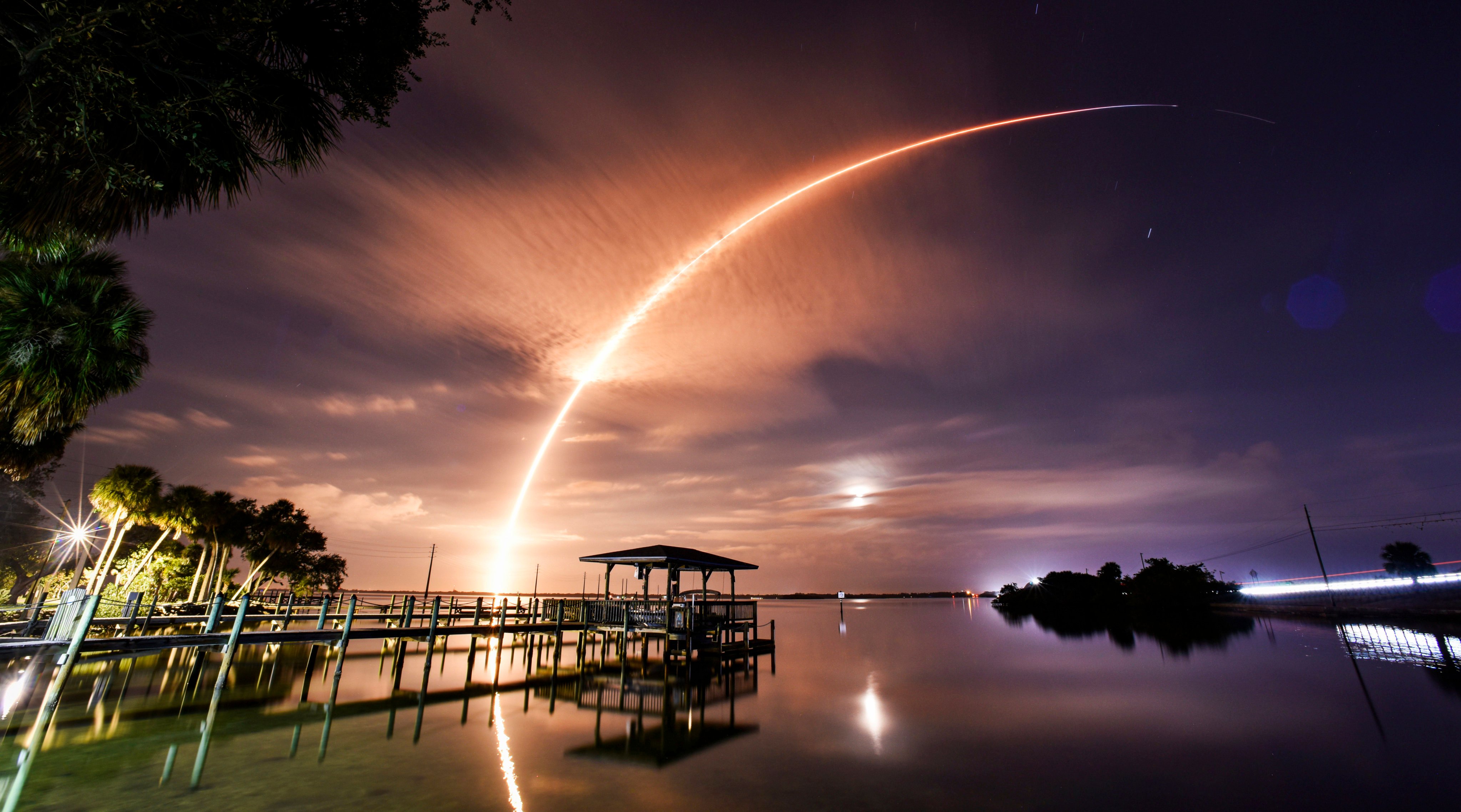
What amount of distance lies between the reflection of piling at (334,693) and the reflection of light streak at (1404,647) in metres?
43.6

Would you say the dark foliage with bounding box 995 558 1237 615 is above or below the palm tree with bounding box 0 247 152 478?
below

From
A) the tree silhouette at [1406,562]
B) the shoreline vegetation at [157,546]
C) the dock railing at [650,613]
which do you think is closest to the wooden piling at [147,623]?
the shoreline vegetation at [157,546]

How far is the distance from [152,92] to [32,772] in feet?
39.1

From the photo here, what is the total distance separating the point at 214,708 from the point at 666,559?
15289mm

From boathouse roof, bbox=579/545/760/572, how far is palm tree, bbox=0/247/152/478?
17.0 m

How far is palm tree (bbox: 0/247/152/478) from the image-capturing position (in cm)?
1219

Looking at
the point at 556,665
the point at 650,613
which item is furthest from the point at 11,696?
the point at 650,613

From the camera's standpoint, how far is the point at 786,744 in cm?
1338

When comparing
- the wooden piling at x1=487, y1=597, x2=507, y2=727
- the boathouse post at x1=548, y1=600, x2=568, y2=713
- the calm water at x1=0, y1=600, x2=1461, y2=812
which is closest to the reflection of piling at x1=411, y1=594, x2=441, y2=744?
the calm water at x1=0, y1=600, x2=1461, y2=812

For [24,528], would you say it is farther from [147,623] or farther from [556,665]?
[556,665]

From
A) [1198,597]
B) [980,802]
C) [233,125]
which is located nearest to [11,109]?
[233,125]

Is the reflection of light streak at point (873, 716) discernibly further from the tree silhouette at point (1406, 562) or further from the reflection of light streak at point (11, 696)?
the tree silhouette at point (1406, 562)

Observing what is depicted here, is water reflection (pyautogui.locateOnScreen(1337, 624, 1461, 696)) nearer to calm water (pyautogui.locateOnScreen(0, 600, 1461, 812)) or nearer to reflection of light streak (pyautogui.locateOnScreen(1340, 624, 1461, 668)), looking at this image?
reflection of light streak (pyautogui.locateOnScreen(1340, 624, 1461, 668))

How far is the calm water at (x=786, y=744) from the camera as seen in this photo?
9516 mm
